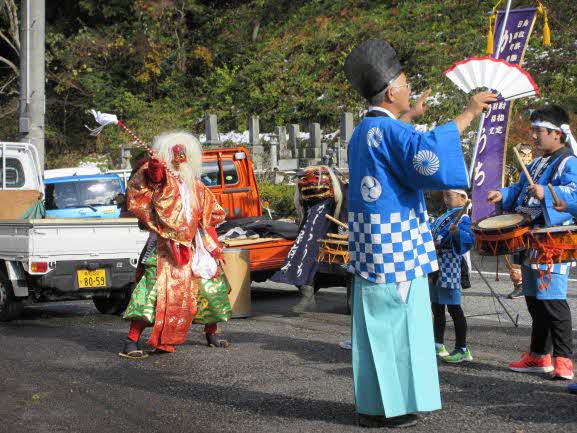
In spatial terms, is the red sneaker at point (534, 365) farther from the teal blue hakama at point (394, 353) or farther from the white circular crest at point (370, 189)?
the white circular crest at point (370, 189)

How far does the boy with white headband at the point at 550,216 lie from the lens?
20.6 ft

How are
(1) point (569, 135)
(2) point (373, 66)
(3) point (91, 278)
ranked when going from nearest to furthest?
(2) point (373, 66), (1) point (569, 135), (3) point (91, 278)

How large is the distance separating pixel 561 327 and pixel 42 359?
4.20 metres

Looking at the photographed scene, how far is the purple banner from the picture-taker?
11.0 meters

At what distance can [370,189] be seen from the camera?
509 cm

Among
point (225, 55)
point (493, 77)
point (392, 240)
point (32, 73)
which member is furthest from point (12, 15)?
point (392, 240)

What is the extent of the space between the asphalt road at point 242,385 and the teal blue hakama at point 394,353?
27 cm

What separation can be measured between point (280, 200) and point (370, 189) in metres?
16.6

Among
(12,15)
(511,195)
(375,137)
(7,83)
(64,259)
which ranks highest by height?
(12,15)

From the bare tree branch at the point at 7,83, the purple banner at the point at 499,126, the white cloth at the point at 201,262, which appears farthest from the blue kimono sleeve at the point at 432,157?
the bare tree branch at the point at 7,83

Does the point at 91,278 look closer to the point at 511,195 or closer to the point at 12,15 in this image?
the point at 511,195


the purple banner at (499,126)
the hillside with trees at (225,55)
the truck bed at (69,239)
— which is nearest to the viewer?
the truck bed at (69,239)

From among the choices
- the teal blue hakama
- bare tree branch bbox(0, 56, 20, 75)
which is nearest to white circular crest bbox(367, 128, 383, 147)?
the teal blue hakama

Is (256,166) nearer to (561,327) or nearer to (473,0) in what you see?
(473,0)
